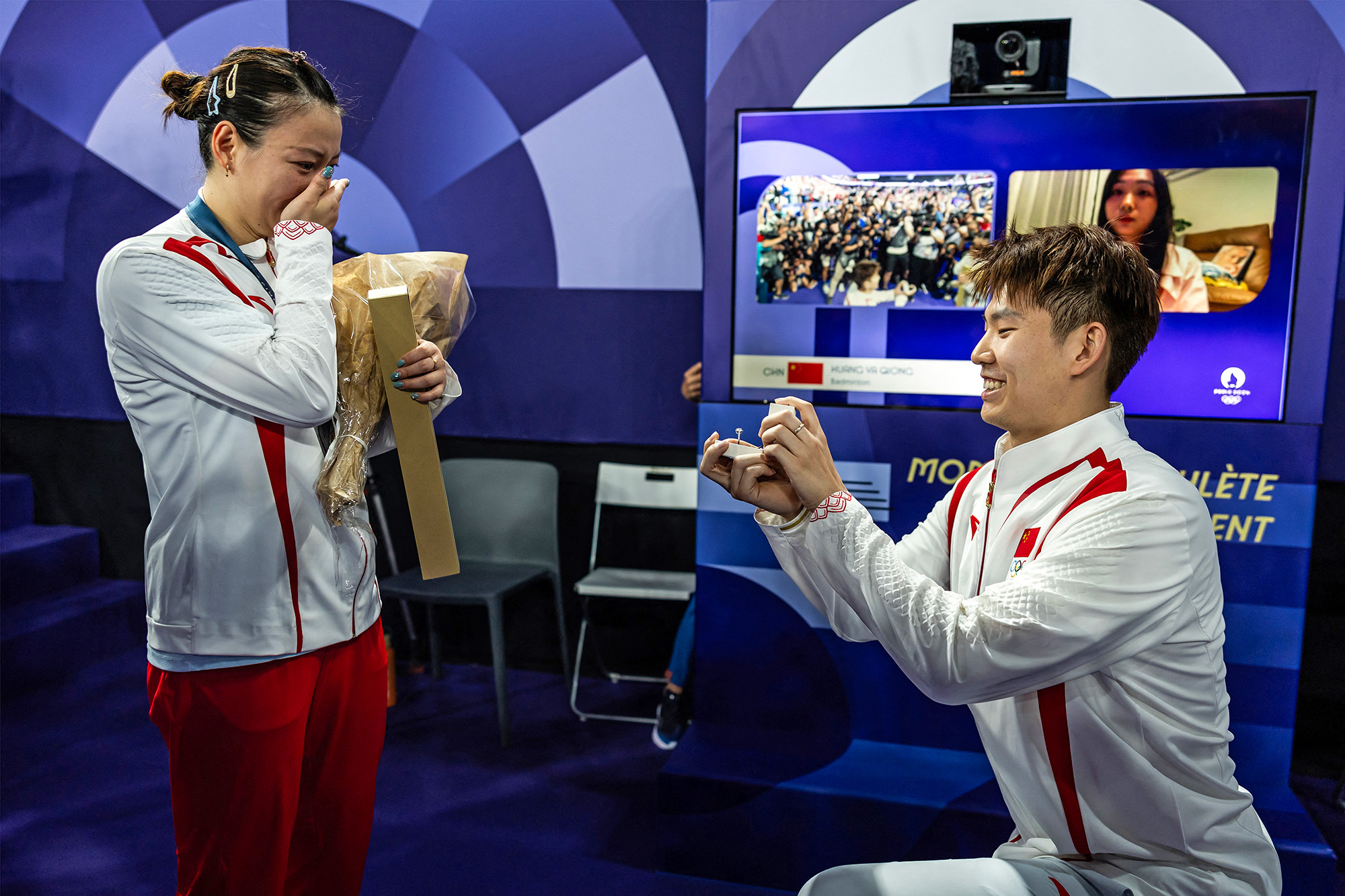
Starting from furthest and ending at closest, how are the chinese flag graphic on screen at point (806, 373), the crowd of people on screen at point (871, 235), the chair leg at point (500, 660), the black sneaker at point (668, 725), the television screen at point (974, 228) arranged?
the black sneaker at point (668, 725)
the chair leg at point (500, 660)
the chinese flag graphic on screen at point (806, 373)
the crowd of people on screen at point (871, 235)
the television screen at point (974, 228)

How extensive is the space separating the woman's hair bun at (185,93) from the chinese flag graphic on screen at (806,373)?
1.72 metres

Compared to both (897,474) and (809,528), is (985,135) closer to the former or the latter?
(897,474)

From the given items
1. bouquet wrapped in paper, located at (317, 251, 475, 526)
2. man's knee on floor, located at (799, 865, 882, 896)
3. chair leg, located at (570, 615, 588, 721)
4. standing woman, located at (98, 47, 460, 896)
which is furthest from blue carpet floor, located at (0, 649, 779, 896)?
bouquet wrapped in paper, located at (317, 251, 475, 526)

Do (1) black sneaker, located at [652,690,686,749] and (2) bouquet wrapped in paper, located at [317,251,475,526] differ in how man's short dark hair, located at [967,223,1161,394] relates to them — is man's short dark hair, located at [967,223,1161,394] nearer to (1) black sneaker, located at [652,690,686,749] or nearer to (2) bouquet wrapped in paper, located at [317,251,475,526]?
(2) bouquet wrapped in paper, located at [317,251,475,526]

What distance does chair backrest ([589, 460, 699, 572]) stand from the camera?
384cm

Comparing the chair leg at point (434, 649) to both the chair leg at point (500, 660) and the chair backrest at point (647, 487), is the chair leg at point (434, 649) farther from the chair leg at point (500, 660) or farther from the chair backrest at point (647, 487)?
the chair backrest at point (647, 487)

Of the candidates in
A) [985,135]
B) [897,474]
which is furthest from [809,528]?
[985,135]

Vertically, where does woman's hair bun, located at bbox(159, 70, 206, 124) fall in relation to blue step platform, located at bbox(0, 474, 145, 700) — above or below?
above

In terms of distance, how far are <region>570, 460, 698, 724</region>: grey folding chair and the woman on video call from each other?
1.90 m

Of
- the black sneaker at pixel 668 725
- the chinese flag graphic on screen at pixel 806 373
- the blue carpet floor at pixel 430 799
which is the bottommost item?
the blue carpet floor at pixel 430 799

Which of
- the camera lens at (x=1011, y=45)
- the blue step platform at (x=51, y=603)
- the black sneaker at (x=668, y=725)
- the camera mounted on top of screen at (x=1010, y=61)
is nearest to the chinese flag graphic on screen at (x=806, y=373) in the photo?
the camera mounted on top of screen at (x=1010, y=61)

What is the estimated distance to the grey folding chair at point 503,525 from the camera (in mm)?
3709

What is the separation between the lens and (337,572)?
5.13 ft

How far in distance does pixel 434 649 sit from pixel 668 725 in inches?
46.5
